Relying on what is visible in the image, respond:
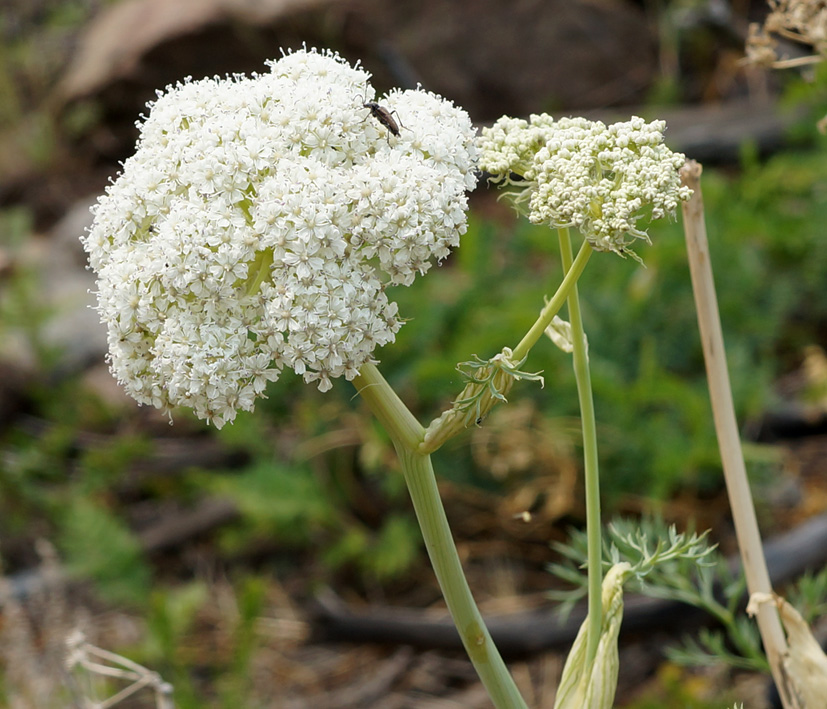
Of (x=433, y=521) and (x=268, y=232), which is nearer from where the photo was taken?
(x=268, y=232)

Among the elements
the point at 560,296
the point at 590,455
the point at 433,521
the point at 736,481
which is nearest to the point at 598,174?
the point at 560,296

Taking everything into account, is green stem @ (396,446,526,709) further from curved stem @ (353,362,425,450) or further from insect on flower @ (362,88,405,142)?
insect on flower @ (362,88,405,142)

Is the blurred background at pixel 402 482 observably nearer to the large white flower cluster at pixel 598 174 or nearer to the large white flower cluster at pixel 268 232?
the large white flower cluster at pixel 268 232

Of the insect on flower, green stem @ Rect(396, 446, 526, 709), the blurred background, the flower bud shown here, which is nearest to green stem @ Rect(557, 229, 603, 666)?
the flower bud

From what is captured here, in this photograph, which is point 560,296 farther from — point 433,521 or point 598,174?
point 433,521

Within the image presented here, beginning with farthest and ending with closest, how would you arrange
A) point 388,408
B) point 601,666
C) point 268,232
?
point 601,666 → point 388,408 → point 268,232

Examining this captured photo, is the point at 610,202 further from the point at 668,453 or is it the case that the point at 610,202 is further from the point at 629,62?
the point at 629,62

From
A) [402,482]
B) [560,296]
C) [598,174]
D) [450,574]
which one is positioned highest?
[598,174]
